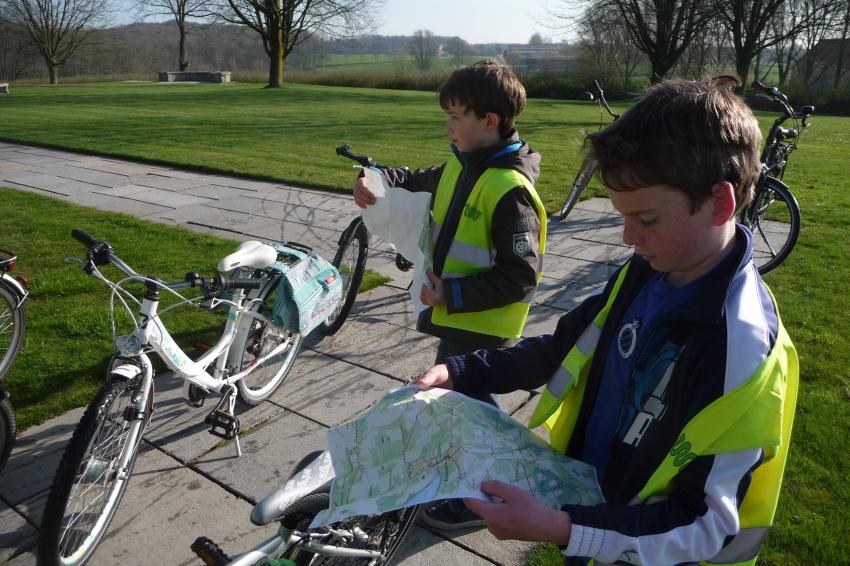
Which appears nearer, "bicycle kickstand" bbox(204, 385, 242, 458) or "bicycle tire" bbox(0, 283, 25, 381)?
"bicycle kickstand" bbox(204, 385, 242, 458)

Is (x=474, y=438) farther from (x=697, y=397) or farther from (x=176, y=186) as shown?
(x=176, y=186)

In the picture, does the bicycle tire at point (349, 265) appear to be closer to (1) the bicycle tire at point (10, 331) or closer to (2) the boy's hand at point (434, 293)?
(1) the bicycle tire at point (10, 331)

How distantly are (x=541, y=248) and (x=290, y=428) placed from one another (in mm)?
1679

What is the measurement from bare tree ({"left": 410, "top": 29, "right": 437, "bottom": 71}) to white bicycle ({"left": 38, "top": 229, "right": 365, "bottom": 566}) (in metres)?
59.4

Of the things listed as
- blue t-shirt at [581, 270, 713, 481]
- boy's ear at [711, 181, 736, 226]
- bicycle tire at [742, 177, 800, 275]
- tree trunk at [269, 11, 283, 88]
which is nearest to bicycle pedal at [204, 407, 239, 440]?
blue t-shirt at [581, 270, 713, 481]

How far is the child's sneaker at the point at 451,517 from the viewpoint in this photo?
279 cm

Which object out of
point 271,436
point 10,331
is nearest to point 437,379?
point 271,436

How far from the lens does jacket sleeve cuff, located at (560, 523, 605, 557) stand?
1266mm

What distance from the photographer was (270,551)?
1896mm

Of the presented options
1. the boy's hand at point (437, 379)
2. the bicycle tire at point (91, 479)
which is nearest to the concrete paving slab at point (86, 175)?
the bicycle tire at point (91, 479)

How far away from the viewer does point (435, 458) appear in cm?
148

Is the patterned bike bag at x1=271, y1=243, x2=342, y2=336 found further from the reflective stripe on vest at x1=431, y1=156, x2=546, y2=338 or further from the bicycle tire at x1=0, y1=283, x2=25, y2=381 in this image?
the bicycle tire at x1=0, y1=283, x2=25, y2=381

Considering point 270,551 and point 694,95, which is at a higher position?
point 694,95

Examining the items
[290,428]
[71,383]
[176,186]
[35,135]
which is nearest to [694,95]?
[290,428]
